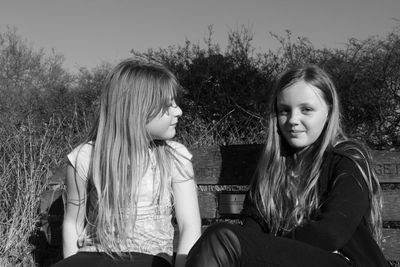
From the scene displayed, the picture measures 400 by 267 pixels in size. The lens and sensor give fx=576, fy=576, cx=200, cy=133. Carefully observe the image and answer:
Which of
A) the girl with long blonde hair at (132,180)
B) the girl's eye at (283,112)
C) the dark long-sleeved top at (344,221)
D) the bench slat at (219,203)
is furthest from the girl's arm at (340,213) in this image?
the bench slat at (219,203)

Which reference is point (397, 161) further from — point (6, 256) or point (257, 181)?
point (6, 256)

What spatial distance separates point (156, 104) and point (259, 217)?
76 centimetres

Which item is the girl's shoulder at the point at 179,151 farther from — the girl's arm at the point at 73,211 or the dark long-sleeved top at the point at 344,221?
the dark long-sleeved top at the point at 344,221

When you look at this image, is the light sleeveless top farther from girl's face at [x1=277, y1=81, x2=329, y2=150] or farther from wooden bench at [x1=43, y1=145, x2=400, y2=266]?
wooden bench at [x1=43, y1=145, x2=400, y2=266]

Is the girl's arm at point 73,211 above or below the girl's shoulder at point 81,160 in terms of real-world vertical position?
below

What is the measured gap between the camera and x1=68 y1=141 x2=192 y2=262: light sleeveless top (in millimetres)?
2715

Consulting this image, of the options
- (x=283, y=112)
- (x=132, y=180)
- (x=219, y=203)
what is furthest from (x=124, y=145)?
(x=219, y=203)

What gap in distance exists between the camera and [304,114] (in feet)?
9.16

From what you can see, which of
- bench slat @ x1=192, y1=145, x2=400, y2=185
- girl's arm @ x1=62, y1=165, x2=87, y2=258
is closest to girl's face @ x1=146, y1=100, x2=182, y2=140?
girl's arm @ x1=62, y1=165, x2=87, y2=258

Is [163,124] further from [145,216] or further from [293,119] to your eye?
[293,119]

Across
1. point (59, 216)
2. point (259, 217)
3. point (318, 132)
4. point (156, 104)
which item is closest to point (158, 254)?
point (259, 217)

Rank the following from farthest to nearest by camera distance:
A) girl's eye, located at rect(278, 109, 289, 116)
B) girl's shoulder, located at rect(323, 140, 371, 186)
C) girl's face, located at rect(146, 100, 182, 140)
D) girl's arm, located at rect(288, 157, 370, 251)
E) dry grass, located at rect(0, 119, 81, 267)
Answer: dry grass, located at rect(0, 119, 81, 267) → girl's eye, located at rect(278, 109, 289, 116) → girl's face, located at rect(146, 100, 182, 140) → girl's shoulder, located at rect(323, 140, 371, 186) → girl's arm, located at rect(288, 157, 370, 251)

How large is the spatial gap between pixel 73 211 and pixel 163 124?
61cm

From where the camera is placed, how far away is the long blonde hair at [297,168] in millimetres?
2645
